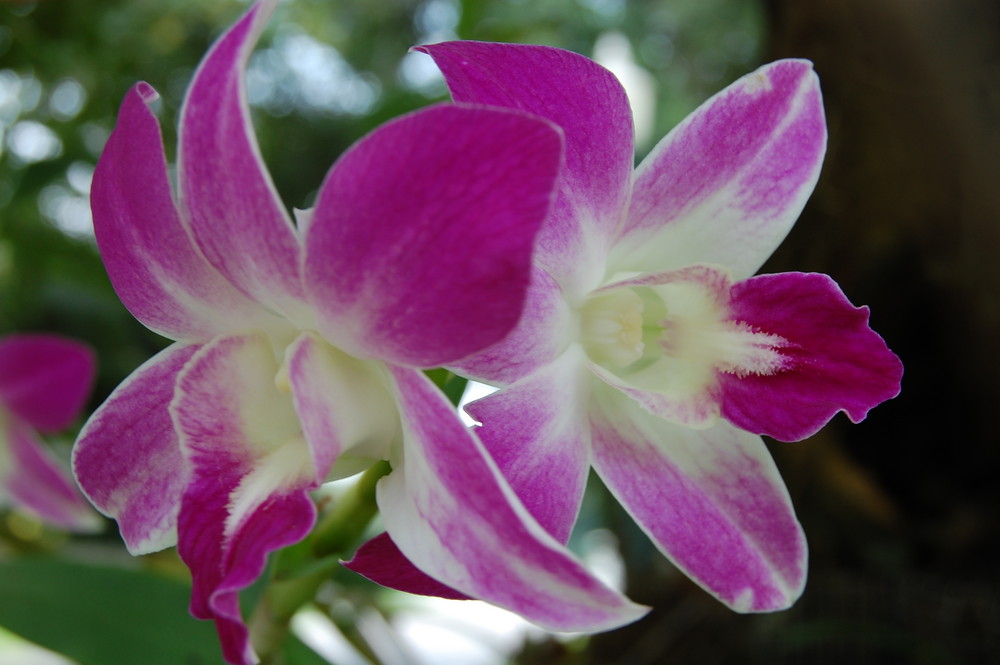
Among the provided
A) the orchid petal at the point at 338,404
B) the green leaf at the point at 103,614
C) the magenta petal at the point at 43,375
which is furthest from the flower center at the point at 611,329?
the magenta petal at the point at 43,375

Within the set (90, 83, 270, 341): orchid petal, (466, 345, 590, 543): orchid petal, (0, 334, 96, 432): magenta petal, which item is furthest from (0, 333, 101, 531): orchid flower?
(466, 345, 590, 543): orchid petal

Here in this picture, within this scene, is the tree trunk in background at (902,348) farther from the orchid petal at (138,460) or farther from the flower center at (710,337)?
the orchid petal at (138,460)

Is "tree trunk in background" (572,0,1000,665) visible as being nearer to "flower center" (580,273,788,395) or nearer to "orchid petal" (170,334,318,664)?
"flower center" (580,273,788,395)

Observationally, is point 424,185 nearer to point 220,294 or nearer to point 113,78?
point 220,294

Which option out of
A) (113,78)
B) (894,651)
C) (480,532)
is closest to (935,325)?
(894,651)

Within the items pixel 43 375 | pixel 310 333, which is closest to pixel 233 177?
pixel 310 333

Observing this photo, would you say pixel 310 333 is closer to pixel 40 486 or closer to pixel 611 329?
pixel 611 329
